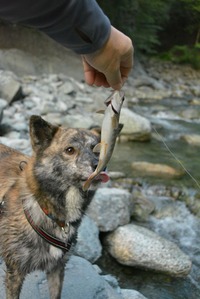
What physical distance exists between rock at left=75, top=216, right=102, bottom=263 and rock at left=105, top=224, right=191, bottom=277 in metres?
0.30

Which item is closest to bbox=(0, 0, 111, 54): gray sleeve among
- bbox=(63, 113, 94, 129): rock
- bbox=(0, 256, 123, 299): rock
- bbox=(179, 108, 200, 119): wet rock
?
bbox=(0, 256, 123, 299): rock

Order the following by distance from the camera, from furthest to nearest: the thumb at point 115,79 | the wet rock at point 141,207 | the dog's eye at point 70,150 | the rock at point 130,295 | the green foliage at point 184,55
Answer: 1. the green foliage at point 184,55
2. the wet rock at point 141,207
3. the rock at point 130,295
4. the dog's eye at point 70,150
5. the thumb at point 115,79

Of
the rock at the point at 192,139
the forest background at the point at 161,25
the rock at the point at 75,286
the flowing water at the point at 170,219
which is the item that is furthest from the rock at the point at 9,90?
the forest background at the point at 161,25

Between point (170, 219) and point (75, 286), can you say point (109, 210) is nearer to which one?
point (170, 219)

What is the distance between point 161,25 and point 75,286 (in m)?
27.8

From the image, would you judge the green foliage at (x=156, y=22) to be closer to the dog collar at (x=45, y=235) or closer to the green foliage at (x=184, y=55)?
the green foliage at (x=184, y=55)

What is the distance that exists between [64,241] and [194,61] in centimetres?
2554

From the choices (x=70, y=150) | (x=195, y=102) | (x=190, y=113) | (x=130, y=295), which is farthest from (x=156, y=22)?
(x=70, y=150)

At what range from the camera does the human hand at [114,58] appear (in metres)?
1.75

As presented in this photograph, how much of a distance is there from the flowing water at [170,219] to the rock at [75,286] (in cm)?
110

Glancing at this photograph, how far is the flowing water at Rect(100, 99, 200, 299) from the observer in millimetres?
5078

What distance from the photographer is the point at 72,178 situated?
3.07 meters

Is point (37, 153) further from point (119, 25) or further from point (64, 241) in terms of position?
point (119, 25)

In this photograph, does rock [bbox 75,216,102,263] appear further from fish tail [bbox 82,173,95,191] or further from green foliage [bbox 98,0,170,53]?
green foliage [bbox 98,0,170,53]
